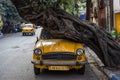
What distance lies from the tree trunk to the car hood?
0.32 m

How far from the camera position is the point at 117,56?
12484 millimetres

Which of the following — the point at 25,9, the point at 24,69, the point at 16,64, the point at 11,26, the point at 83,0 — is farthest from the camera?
the point at 11,26

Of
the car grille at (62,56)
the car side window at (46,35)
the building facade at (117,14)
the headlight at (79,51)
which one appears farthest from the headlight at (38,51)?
the building facade at (117,14)

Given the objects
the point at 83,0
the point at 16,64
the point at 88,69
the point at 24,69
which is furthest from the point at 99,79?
the point at 83,0

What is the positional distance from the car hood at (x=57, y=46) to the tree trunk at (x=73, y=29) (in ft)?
1.04

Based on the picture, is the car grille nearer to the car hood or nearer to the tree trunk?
the car hood

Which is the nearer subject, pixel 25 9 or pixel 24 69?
pixel 25 9

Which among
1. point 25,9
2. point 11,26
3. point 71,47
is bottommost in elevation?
point 11,26

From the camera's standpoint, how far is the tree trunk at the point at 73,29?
11.8 metres

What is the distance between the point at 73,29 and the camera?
1185 centimetres

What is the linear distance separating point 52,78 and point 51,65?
0.49 m

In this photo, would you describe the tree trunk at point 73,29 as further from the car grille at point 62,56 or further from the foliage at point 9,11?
the foliage at point 9,11

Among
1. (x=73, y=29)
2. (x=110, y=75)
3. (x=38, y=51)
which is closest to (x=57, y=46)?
(x=38, y=51)

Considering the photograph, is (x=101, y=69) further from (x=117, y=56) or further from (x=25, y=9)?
(x=25, y=9)
